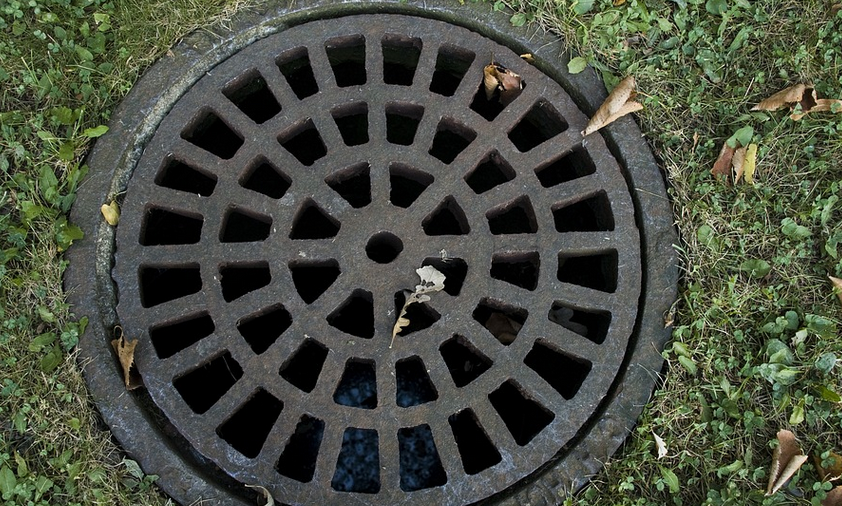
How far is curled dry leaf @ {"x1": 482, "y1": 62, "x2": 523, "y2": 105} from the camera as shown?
227 cm

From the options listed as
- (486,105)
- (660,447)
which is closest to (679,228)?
(660,447)

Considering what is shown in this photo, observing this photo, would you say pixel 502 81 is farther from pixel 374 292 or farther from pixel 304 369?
pixel 304 369

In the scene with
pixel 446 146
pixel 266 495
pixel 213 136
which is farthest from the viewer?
pixel 446 146

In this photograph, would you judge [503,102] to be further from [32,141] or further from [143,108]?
[32,141]

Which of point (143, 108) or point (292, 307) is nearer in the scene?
point (292, 307)

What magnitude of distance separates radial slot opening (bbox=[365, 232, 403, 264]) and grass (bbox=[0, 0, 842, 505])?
0.77 metres

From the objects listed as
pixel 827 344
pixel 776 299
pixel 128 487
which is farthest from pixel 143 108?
pixel 827 344

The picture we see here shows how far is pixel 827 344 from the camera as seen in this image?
206 cm

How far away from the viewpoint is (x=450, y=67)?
2.41 m

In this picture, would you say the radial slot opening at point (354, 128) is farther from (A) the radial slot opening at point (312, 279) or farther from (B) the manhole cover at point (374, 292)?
(A) the radial slot opening at point (312, 279)

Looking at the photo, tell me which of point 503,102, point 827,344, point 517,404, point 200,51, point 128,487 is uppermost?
point 200,51

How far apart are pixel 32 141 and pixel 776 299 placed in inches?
83.2

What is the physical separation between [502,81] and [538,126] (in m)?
0.20

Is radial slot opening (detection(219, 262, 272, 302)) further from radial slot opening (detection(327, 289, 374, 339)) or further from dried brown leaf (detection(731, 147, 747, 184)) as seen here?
dried brown leaf (detection(731, 147, 747, 184))
